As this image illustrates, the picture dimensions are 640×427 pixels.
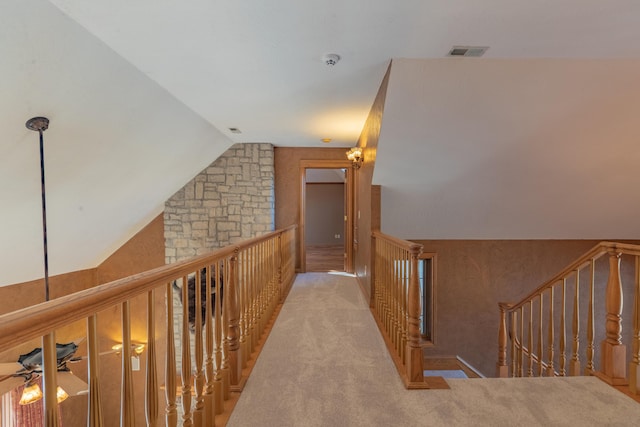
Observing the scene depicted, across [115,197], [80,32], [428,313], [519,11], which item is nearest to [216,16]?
[80,32]

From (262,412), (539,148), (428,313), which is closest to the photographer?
(262,412)

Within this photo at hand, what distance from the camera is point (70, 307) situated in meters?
0.84

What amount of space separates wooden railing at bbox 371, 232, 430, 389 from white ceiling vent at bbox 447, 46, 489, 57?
1.65 m

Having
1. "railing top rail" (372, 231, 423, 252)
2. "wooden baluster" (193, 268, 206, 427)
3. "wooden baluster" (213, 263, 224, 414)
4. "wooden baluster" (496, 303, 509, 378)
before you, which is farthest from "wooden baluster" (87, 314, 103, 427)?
"wooden baluster" (496, 303, 509, 378)

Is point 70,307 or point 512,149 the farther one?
point 512,149

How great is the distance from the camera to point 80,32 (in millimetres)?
2139

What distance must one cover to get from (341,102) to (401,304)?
2.41 meters

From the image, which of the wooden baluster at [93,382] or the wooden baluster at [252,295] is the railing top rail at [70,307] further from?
the wooden baluster at [252,295]

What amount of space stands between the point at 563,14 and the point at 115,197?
5.32 metres

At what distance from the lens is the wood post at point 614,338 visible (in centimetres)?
205

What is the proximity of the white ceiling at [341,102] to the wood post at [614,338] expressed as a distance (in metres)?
1.67

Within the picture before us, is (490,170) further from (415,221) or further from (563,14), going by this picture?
(563,14)

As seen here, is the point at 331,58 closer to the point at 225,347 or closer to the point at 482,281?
the point at 225,347

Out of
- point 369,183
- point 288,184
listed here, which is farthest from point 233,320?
point 288,184
